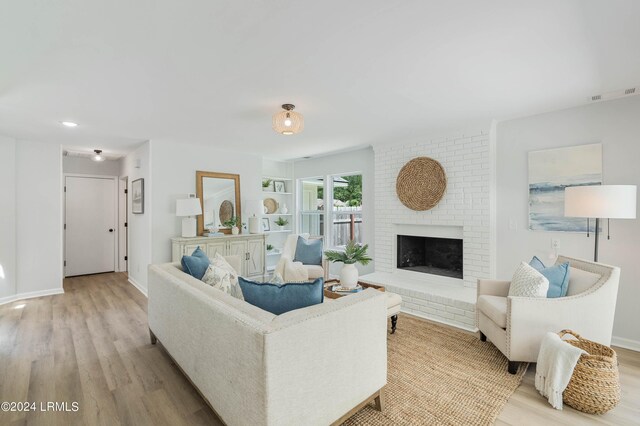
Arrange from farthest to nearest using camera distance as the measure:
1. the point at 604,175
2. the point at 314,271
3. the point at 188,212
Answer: the point at 188,212 → the point at 314,271 → the point at 604,175

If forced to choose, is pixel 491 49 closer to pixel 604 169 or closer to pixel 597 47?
pixel 597 47

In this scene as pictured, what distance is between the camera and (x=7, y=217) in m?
4.25

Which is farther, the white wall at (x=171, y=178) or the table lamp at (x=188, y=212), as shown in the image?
the white wall at (x=171, y=178)

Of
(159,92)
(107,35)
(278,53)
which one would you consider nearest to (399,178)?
(278,53)

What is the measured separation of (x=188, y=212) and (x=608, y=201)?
15.2 ft

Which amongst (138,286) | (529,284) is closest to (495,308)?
(529,284)

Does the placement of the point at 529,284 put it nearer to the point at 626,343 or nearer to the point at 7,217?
the point at 626,343

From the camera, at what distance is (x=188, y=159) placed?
4820 mm

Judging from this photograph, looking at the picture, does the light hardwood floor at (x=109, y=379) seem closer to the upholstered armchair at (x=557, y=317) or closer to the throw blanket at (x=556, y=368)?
the throw blanket at (x=556, y=368)

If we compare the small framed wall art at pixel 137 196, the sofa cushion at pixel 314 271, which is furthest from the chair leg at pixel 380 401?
the small framed wall art at pixel 137 196

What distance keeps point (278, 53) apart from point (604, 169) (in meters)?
3.20

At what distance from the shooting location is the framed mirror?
16.2 feet

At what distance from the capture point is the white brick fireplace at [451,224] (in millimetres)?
3592

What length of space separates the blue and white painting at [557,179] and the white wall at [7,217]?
664cm
